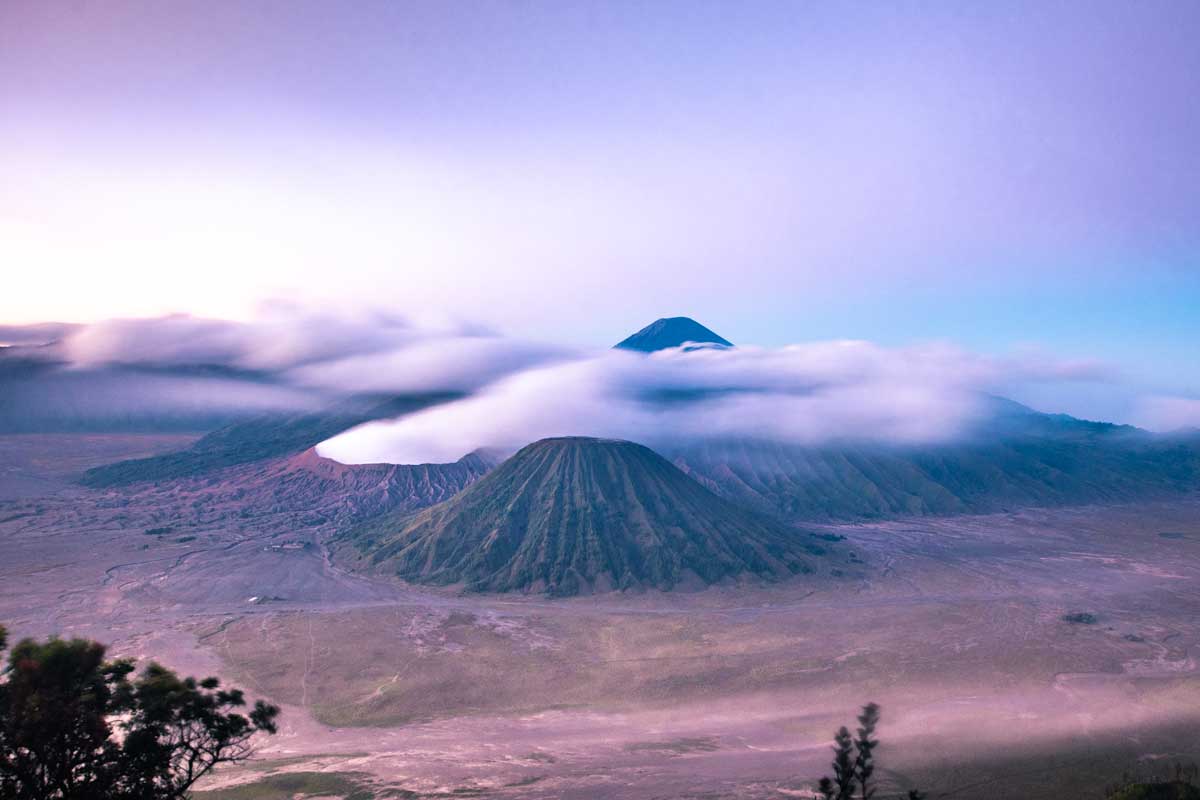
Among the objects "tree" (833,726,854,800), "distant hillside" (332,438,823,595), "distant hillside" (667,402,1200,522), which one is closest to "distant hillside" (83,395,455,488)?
"distant hillside" (332,438,823,595)

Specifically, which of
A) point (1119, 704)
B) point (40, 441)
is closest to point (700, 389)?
point (1119, 704)

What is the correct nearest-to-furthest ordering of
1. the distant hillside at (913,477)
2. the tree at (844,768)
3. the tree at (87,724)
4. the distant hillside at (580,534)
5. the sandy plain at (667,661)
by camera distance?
the tree at (844,768) → the tree at (87,724) → the sandy plain at (667,661) → the distant hillside at (580,534) → the distant hillside at (913,477)

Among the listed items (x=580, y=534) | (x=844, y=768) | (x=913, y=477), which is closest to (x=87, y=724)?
(x=844, y=768)

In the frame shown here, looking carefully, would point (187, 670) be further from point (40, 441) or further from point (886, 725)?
point (40, 441)

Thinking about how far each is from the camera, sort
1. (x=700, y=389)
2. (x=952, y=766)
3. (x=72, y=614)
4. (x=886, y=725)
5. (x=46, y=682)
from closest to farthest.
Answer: (x=46, y=682) → (x=952, y=766) → (x=886, y=725) → (x=72, y=614) → (x=700, y=389)

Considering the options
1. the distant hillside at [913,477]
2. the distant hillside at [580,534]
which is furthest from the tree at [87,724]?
the distant hillside at [913,477]

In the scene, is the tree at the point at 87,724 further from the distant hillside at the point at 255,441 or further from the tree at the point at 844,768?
the distant hillside at the point at 255,441

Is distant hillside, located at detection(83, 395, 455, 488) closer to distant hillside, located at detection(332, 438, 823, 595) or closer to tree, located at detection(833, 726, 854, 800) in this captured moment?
distant hillside, located at detection(332, 438, 823, 595)
